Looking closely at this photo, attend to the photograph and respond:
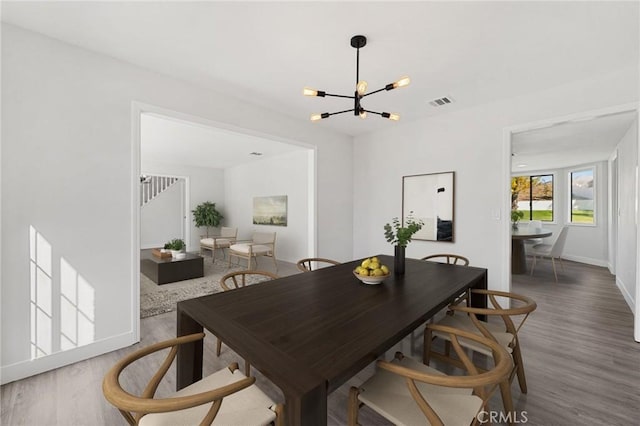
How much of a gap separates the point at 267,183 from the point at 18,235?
18.0ft

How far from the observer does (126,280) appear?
2.54 m

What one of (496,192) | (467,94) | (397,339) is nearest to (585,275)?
(496,192)

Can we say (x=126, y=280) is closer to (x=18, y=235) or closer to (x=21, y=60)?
(x=18, y=235)

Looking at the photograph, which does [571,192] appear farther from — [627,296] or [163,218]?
[163,218]

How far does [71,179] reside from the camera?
7.44ft

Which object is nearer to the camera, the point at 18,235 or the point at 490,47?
the point at 18,235

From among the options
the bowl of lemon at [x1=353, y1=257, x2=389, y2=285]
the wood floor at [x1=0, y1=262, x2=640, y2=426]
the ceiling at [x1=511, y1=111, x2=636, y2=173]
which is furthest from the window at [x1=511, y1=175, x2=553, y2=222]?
the bowl of lemon at [x1=353, y1=257, x2=389, y2=285]

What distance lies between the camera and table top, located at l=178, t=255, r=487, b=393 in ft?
3.26

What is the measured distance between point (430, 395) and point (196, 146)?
6.15 metres

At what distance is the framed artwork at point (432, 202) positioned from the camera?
3865mm

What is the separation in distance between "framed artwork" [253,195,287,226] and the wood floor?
4.00 metres

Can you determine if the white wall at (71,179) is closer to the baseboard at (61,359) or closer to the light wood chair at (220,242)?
the baseboard at (61,359)

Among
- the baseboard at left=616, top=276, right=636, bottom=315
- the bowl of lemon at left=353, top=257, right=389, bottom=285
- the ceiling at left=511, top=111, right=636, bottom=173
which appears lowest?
the baseboard at left=616, top=276, right=636, bottom=315

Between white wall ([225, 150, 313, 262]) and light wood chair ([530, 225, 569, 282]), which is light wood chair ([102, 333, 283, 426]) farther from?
light wood chair ([530, 225, 569, 282])
